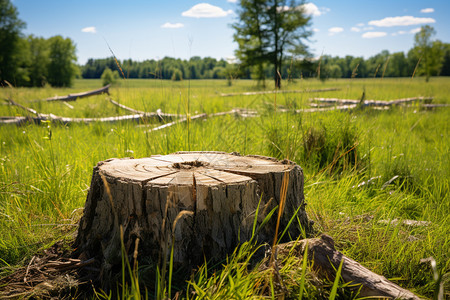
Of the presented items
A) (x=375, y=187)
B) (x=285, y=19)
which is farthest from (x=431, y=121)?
(x=285, y=19)

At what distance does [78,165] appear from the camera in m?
2.95

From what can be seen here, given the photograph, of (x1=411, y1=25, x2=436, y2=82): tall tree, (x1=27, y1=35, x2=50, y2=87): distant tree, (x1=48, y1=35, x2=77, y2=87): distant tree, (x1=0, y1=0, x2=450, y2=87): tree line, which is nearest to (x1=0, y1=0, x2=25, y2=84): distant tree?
(x1=0, y1=0, x2=450, y2=87): tree line

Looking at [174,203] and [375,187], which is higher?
[174,203]

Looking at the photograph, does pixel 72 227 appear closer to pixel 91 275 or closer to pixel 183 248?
pixel 91 275

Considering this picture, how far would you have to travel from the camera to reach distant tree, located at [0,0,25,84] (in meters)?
33.0

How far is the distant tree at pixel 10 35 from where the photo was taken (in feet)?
108

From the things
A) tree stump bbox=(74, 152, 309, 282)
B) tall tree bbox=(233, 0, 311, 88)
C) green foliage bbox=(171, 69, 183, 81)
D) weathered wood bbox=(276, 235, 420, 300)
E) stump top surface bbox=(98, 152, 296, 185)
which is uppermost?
tall tree bbox=(233, 0, 311, 88)

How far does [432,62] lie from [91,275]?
4799cm

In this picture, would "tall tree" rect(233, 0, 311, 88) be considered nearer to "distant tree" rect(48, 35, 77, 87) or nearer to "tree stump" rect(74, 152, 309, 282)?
"tree stump" rect(74, 152, 309, 282)

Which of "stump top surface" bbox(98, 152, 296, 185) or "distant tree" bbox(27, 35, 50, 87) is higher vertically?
"distant tree" bbox(27, 35, 50, 87)

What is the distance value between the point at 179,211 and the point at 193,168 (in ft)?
1.43

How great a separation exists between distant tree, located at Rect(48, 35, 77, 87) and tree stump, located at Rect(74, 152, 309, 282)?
53.2m

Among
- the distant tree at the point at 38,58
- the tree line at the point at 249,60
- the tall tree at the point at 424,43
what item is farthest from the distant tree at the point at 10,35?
the tall tree at the point at 424,43

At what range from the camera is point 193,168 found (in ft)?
6.30
